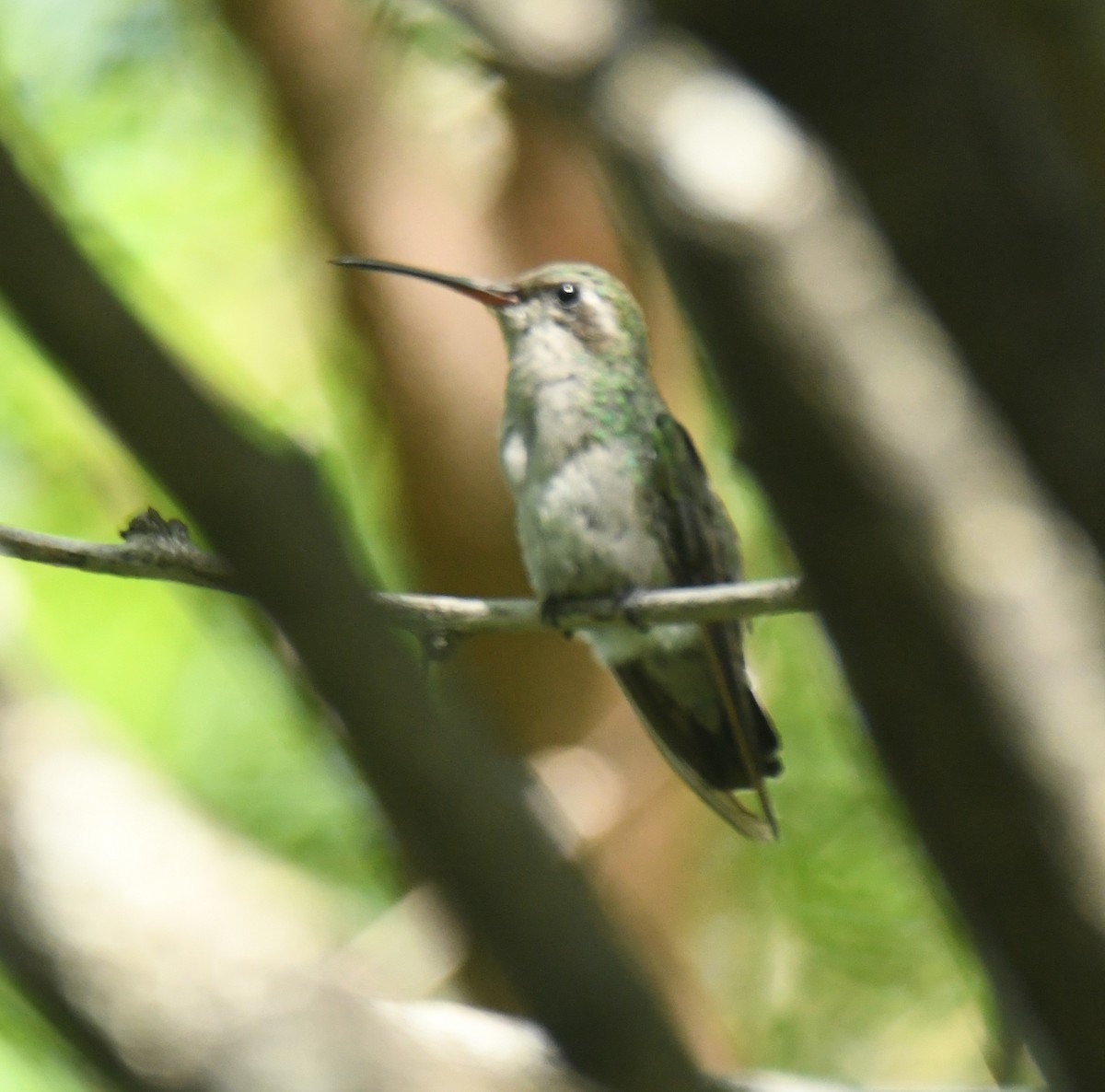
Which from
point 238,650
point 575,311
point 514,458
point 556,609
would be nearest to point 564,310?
point 575,311

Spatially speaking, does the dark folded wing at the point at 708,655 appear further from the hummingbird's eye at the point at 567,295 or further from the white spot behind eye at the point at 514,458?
the hummingbird's eye at the point at 567,295

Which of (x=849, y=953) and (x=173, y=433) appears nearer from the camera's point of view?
(x=173, y=433)

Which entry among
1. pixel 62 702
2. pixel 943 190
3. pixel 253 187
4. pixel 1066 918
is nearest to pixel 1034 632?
pixel 1066 918

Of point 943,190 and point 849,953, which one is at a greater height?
point 943,190

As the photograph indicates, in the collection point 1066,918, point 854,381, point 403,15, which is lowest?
point 1066,918

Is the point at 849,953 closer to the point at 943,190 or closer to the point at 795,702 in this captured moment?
the point at 795,702

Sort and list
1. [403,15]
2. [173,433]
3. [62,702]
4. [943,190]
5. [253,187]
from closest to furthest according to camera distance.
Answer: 1. [173,433]
2. [943,190]
3. [62,702]
4. [403,15]
5. [253,187]

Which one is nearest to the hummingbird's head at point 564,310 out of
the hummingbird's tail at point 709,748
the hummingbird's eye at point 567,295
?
the hummingbird's eye at point 567,295

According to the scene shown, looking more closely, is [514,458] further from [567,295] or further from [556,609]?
[567,295]
